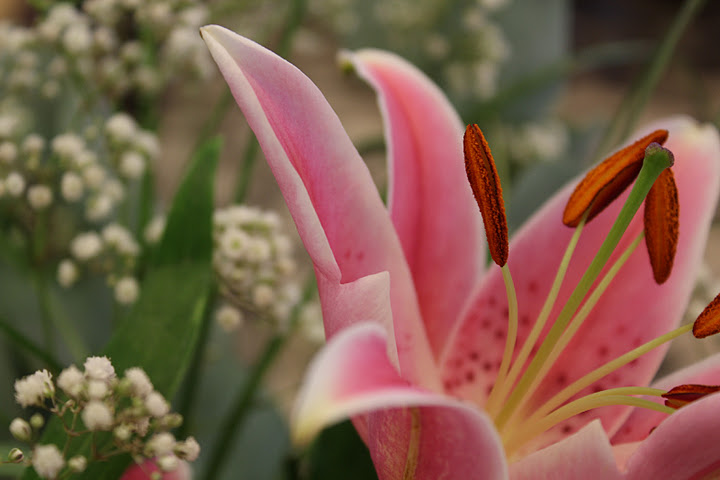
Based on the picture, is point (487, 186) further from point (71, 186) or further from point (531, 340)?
point (71, 186)

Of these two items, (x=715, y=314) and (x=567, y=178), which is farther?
(x=567, y=178)

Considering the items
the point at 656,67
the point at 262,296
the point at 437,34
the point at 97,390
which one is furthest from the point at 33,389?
the point at 437,34

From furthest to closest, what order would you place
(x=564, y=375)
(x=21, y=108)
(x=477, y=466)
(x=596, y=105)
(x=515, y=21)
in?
(x=596, y=105)
(x=515, y=21)
(x=21, y=108)
(x=564, y=375)
(x=477, y=466)

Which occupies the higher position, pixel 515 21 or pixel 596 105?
pixel 515 21

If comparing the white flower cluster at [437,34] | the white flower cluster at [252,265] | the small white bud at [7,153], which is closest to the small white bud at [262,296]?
the white flower cluster at [252,265]

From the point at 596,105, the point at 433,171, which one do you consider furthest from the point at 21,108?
the point at 596,105

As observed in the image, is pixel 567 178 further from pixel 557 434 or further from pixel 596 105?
pixel 596 105

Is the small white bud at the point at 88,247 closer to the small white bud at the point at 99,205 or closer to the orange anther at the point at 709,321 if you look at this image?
the small white bud at the point at 99,205
